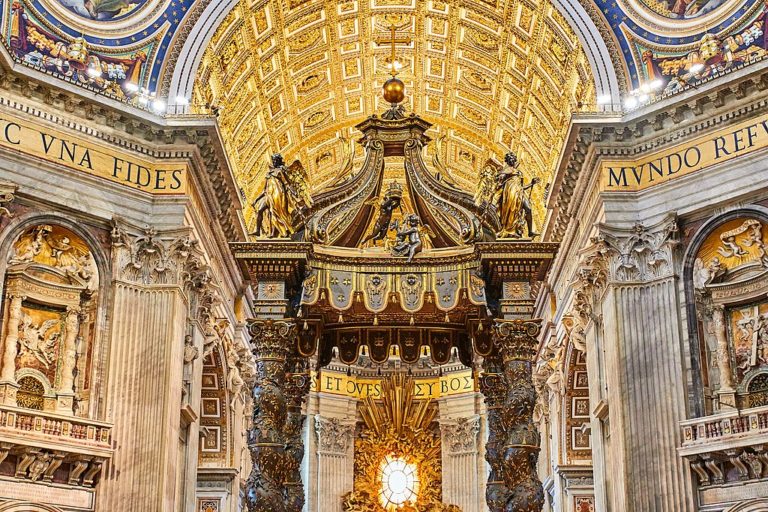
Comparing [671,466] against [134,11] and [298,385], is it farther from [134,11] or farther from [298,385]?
[134,11]

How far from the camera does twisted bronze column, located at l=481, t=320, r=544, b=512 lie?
407 inches

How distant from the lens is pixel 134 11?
51.6ft

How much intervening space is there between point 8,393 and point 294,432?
3.67 meters

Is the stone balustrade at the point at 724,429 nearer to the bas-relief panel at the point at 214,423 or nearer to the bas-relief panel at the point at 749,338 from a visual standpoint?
the bas-relief panel at the point at 749,338

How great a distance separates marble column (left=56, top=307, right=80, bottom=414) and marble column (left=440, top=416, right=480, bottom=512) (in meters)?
12.1

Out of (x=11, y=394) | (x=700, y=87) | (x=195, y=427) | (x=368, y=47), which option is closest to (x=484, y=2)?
(x=368, y=47)

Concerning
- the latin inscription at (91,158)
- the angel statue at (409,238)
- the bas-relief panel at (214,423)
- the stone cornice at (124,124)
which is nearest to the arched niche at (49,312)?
the latin inscription at (91,158)

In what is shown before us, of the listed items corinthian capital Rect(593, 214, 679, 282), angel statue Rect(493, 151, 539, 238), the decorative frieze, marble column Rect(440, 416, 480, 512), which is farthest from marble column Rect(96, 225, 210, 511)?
marble column Rect(440, 416, 480, 512)

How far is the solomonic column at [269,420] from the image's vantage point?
10359 mm

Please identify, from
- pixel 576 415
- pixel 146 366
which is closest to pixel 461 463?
pixel 576 415

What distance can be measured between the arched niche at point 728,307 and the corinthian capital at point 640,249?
0.28 meters

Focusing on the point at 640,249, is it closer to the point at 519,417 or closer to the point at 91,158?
the point at 519,417

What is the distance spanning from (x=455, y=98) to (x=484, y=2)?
3.05 meters

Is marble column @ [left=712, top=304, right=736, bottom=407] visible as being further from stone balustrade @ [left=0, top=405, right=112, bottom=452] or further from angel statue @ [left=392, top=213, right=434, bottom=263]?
stone balustrade @ [left=0, top=405, right=112, bottom=452]
